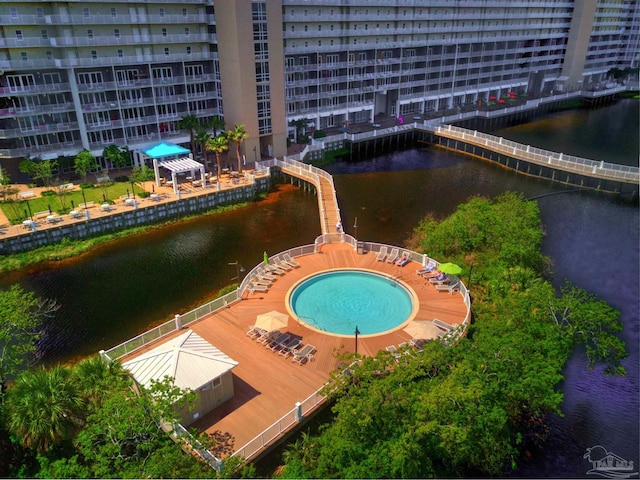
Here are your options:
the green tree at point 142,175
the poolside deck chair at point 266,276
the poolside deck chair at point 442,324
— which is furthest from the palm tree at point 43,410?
the green tree at point 142,175

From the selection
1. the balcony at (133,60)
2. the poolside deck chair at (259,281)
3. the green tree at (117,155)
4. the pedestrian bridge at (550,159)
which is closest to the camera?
the poolside deck chair at (259,281)

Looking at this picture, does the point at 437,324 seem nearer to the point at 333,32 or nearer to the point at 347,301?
the point at 347,301

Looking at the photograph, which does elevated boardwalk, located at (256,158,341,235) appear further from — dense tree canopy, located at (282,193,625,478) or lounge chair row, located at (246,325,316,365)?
dense tree canopy, located at (282,193,625,478)

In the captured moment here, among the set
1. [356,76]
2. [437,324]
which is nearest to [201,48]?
[356,76]

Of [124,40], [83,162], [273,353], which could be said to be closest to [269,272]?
[273,353]

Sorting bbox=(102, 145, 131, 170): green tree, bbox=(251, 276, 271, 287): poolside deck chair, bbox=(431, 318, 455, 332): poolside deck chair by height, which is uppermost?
bbox=(102, 145, 131, 170): green tree

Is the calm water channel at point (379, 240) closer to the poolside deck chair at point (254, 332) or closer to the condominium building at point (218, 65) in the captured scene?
the poolside deck chair at point (254, 332)

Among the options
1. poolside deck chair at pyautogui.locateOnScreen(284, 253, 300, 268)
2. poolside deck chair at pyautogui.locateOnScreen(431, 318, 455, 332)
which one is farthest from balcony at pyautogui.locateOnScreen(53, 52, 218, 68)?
poolside deck chair at pyautogui.locateOnScreen(431, 318, 455, 332)
